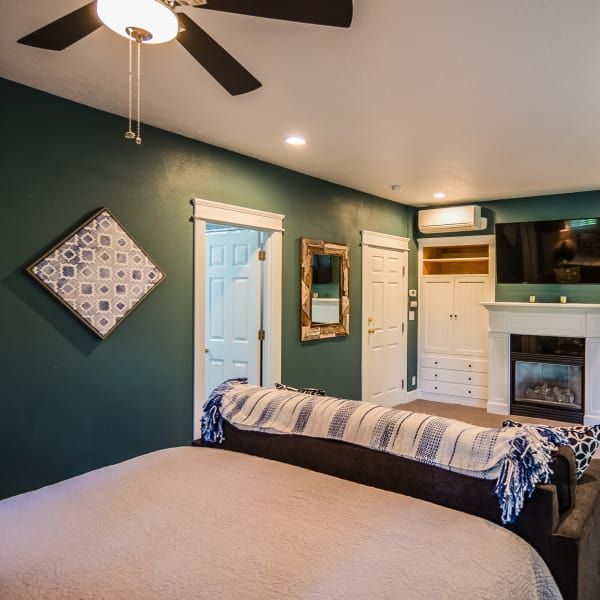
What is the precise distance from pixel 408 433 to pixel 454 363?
15.4 feet

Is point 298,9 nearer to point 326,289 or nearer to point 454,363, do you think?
point 326,289

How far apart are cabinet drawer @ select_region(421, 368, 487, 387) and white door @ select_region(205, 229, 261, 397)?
3008 mm

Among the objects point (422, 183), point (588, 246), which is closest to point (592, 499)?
point (422, 183)

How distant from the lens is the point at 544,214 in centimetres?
570

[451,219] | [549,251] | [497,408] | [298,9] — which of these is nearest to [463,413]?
[497,408]

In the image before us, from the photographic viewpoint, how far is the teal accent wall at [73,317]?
2758 millimetres

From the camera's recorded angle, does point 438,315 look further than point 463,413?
Yes

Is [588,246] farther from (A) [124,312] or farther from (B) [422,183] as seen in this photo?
(A) [124,312]

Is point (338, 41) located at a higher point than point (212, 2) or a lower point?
higher

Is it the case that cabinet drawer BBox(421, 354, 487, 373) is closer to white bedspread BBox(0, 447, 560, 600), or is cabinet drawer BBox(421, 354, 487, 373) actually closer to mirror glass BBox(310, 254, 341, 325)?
mirror glass BBox(310, 254, 341, 325)

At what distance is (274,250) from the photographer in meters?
4.43

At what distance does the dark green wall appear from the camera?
5.45 m

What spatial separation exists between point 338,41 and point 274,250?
2.34 meters

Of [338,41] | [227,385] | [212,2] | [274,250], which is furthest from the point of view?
[274,250]
